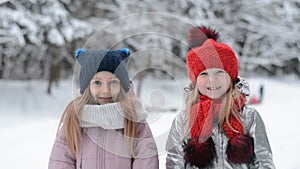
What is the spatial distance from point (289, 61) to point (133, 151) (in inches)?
1084

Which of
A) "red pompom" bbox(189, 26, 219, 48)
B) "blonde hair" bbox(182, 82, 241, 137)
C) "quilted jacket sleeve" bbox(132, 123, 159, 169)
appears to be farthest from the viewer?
"red pompom" bbox(189, 26, 219, 48)

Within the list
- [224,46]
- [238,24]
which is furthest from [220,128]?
[238,24]

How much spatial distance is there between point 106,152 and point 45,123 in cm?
900

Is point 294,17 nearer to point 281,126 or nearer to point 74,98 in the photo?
point 281,126

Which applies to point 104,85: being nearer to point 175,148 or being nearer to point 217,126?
point 175,148

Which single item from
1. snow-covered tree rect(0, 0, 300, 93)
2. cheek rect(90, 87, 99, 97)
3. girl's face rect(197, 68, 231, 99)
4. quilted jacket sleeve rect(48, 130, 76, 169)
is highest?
snow-covered tree rect(0, 0, 300, 93)

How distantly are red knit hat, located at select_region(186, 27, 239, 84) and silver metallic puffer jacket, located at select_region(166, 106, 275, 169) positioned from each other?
0.31m

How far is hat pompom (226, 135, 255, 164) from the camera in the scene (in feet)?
7.92

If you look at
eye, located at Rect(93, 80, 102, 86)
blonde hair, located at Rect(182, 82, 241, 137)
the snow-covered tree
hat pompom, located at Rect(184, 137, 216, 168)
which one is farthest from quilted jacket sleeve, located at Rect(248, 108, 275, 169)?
eye, located at Rect(93, 80, 102, 86)

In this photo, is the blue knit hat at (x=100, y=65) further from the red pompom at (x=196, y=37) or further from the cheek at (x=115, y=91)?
the red pompom at (x=196, y=37)

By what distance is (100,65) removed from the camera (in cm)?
250

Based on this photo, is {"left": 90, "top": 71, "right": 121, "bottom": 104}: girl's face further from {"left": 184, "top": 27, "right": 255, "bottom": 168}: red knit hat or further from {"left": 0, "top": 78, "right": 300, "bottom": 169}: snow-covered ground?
{"left": 184, "top": 27, "right": 255, "bottom": 168}: red knit hat

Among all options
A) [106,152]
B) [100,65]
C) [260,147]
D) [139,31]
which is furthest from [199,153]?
[139,31]

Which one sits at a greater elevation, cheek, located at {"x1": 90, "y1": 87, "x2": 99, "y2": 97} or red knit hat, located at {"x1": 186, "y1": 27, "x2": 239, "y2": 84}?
red knit hat, located at {"x1": 186, "y1": 27, "x2": 239, "y2": 84}
